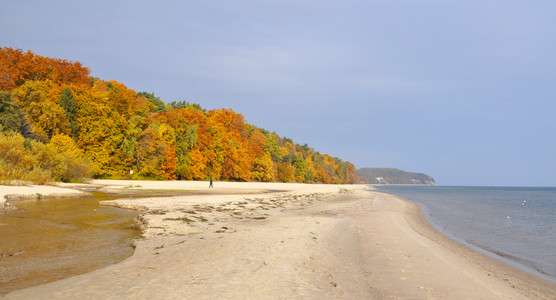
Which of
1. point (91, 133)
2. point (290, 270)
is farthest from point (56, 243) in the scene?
point (91, 133)

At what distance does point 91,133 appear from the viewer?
52.0 metres

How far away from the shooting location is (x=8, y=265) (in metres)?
7.49

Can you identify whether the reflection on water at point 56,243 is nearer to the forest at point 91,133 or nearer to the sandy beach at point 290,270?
the sandy beach at point 290,270

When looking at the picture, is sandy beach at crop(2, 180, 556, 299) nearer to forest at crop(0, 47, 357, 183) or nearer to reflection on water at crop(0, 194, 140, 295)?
reflection on water at crop(0, 194, 140, 295)

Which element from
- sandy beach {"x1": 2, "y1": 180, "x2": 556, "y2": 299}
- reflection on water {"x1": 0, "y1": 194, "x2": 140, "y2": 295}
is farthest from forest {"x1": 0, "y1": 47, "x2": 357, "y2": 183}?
sandy beach {"x1": 2, "y1": 180, "x2": 556, "y2": 299}

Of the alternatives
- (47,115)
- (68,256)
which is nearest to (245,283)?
(68,256)

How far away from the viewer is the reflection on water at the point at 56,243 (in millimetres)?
7090

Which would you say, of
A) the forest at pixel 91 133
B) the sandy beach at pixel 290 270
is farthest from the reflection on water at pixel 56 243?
the forest at pixel 91 133

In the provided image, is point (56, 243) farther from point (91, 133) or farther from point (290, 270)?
point (91, 133)

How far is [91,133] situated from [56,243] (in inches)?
1939

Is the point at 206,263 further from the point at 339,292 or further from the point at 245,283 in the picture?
the point at 339,292

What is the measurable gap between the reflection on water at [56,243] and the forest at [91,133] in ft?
53.1

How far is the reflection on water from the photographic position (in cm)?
709

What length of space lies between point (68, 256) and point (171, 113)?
62561mm
